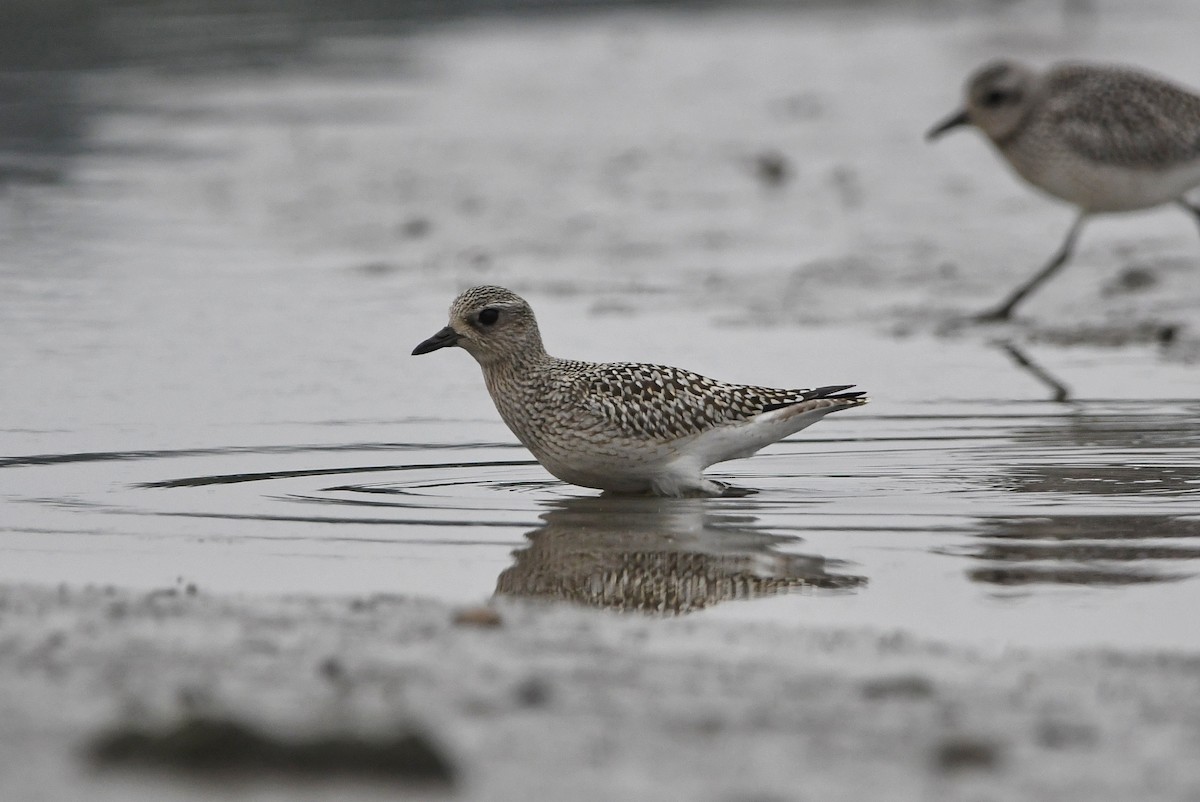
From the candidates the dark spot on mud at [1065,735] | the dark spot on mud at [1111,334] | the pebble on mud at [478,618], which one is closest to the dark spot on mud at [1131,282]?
the dark spot on mud at [1111,334]

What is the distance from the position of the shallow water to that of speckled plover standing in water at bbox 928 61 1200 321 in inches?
28.2

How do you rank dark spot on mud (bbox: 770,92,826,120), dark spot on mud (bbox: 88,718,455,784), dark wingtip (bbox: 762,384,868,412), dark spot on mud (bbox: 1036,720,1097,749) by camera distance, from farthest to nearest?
1. dark spot on mud (bbox: 770,92,826,120)
2. dark wingtip (bbox: 762,384,868,412)
3. dark spot on mud (bbox: 1036,720,1097,749)
4. dark spot on mud (bbox: 88,718,455,784)

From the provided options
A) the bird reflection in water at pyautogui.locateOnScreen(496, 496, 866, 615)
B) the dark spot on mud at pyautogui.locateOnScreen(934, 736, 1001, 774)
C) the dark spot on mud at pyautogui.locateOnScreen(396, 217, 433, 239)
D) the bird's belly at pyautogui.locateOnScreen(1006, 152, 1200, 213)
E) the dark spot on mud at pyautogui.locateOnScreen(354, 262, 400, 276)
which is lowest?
the dark spot on mud at pyautogui.locateOnScreen(934, 736, 1001, 774)

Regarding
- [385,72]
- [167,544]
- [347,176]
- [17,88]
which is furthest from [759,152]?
[167,544]

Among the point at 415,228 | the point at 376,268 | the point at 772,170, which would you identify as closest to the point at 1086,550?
the point at 376,268

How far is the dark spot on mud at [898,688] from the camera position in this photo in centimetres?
473

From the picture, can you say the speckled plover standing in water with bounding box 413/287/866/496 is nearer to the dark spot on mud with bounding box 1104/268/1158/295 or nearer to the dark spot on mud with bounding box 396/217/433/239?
the dark spot on mud with bounding box 1104/268/1158/295

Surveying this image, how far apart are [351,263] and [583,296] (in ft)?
6.64

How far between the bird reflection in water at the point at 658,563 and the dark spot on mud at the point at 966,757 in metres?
1.90

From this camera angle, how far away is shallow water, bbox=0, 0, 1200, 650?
21.7 ft

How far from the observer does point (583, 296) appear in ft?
41.8

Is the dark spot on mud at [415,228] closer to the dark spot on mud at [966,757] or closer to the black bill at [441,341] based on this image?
the black bill at [441,341]

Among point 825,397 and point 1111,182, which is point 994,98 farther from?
point 825,397

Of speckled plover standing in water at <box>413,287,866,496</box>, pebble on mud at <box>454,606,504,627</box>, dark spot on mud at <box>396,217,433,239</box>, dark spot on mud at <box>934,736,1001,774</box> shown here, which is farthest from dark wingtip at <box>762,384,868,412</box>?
dark spot on mud at <box>396,217,433,239</box>
